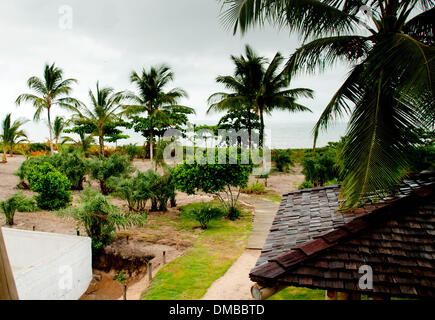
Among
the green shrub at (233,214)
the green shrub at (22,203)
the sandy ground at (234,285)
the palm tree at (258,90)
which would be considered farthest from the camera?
the palm tree at (258,90)

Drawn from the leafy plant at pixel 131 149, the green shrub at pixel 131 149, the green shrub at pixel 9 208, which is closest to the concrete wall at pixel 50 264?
the green shrub at pixel 9 208

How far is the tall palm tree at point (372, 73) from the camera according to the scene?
3895mm

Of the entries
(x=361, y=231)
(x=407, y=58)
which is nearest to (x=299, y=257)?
(x=361, y=231)

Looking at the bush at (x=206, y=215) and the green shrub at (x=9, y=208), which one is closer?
the green shrub at (x=9, y=208)

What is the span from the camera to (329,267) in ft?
9.86

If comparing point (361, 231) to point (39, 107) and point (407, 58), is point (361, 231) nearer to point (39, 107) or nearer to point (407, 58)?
point (407, 58)

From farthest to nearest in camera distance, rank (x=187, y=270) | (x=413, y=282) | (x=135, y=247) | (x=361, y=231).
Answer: (x=135, y=247) < (x=187, y=270) < (x=361, y=231) < (x=413, y=282)

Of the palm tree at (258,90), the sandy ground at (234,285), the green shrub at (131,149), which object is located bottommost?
the sandy ground at (234,285)

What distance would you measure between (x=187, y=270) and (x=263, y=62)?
16.2 m

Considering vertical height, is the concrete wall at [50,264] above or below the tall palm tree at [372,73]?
below

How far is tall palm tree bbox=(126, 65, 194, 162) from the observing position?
21.5 m

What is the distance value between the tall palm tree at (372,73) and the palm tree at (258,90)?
1198cm

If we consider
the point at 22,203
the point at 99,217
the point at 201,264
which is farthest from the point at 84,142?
the point at 201,264

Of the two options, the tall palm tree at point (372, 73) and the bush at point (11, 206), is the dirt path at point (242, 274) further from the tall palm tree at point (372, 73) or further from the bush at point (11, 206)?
the bush at point (11, 206)
